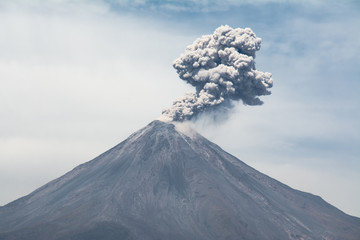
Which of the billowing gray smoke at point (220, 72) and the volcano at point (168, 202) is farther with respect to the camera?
the billowing gray smoke at point (220, 72)

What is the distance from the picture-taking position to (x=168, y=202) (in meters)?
106

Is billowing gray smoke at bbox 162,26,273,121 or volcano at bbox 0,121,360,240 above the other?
billowing gray smoke at bbox 162,26,273,121

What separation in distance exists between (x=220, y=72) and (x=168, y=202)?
81.9 feet

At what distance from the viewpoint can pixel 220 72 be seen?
115 m

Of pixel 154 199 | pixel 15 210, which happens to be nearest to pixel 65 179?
pixel 15 210

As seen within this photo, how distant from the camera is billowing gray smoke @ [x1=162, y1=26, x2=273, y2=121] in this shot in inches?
4545

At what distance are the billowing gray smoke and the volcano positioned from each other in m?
8.92

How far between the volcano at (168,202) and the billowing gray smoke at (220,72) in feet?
29.3

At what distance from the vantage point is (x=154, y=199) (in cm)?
10662

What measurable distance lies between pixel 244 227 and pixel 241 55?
31.3 m

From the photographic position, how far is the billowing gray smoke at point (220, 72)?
11544cm

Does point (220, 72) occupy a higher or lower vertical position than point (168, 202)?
higher

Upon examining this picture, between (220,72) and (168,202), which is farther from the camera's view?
(220,72)

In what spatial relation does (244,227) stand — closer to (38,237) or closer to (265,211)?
(265,211)
